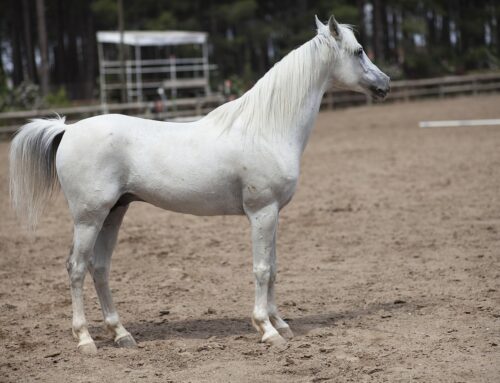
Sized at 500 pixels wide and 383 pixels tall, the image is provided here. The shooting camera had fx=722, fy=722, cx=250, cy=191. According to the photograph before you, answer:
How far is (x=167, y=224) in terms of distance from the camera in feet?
29.4

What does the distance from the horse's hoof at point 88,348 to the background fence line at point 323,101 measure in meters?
14.4

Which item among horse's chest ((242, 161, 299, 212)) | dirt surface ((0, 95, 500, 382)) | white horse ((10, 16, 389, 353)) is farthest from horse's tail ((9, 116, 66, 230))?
horse's chest ((242, 161, 299, 212))

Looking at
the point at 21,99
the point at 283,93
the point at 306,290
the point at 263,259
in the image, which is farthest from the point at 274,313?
the point at 21,99

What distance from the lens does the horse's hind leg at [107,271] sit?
4.82 metres

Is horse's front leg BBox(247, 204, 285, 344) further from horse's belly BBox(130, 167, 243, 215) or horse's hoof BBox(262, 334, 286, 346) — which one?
horse's belly BBox(130, 167, 243, 215)

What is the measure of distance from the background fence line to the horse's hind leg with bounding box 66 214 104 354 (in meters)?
14.2

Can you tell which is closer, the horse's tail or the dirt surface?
the dirt surface

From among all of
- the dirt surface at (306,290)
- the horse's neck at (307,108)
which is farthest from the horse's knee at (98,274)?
the horse's neck at (307,108)

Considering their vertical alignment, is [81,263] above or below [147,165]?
below

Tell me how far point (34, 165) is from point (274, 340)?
199cm

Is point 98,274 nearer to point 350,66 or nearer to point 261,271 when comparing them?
point 261,271

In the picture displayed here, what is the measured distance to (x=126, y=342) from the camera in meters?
4.78

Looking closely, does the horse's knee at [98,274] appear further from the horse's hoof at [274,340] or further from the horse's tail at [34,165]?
the horse's hoof at [274,340]

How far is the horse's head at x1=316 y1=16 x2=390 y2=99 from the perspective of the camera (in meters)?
4.90
